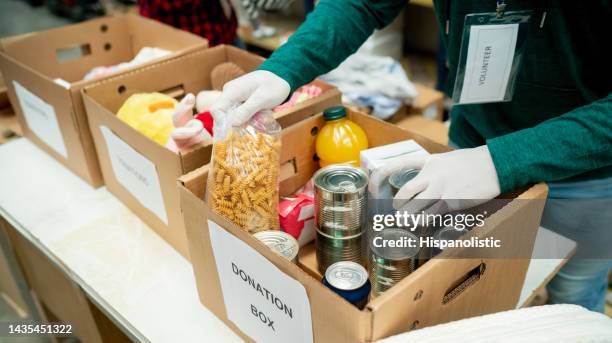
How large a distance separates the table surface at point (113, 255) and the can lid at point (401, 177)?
1.01 feet

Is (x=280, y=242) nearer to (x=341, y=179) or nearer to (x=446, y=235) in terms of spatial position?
(x=341, y=179)

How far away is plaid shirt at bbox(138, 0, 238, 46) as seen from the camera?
1.71 meters

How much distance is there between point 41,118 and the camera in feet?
4.33

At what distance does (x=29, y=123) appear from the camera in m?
1.41

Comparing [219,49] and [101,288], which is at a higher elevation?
[219,49]

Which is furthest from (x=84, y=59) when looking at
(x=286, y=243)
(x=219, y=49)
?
(x=286, y=243)

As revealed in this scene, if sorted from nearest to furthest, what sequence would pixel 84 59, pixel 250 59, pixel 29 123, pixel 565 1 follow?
pixel 565 1, pixel 250 59, pixel 29 123, pixel 84 59

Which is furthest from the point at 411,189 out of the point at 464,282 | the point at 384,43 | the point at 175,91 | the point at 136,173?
the point at 384,43

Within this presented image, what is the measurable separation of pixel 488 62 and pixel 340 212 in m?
0.41

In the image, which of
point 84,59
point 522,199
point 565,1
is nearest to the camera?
point 522,199

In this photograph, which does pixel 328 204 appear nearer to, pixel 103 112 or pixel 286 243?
pixel 286 243

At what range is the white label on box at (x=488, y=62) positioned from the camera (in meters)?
0.89

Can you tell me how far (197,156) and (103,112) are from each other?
0.29 meters

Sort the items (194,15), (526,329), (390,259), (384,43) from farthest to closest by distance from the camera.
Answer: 1. (384,43)
2. (194,15)
3. (390,259)
4. (526,329)
